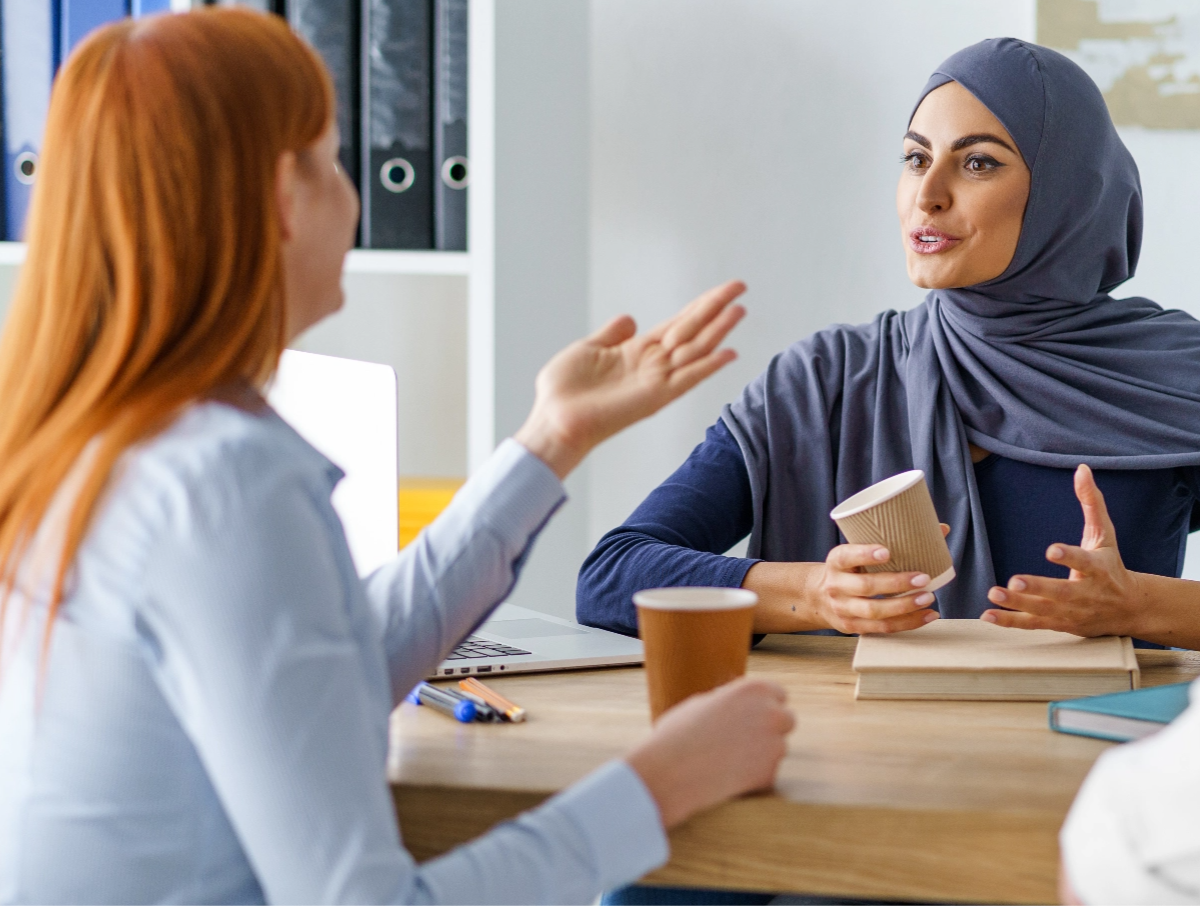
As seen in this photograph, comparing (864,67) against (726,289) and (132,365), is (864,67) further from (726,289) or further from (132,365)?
(132,365)

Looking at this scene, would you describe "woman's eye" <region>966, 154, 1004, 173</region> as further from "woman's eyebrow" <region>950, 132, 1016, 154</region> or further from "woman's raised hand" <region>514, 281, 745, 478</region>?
"woman's raised hand" <region>514, 281, 745, 478</region>

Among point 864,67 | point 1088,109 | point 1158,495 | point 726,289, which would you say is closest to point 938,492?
point 1158,495

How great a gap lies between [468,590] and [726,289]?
0.29 metres

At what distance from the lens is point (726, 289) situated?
0.89 meters

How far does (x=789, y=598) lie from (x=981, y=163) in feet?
2.19

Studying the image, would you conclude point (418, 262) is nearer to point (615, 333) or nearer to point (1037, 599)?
point (615, 333)

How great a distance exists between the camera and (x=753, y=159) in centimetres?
206

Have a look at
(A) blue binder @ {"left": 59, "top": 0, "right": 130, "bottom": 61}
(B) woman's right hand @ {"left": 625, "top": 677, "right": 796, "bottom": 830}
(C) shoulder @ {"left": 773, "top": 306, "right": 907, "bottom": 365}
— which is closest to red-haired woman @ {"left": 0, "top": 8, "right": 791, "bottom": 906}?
(B) woman's right hand @ {"left": 625, "top": 677, "right": 796, "bottom": 830}

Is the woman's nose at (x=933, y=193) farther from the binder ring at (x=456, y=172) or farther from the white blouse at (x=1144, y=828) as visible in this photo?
the white blouse at (x=1144, y=828)

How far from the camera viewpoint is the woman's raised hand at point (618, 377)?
883mm

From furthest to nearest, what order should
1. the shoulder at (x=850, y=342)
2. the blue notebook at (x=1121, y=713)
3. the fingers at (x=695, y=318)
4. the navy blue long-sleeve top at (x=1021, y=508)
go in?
1. the shoulder at (x=850, y=342)
2. the navy blue long-sleeve top at (x=1021, y=508)
3. the fingers at (x=695, y=318)
4. the blue notebook at (x=1121, y=713)

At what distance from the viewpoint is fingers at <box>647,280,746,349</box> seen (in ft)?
2.95

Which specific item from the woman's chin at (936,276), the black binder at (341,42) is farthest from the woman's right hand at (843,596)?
the black binder at (341,42)

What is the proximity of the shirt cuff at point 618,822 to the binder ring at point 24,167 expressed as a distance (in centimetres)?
157
